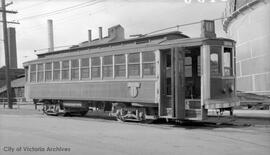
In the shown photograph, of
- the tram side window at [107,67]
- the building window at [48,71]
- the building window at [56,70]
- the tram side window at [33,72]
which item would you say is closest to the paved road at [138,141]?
the tram side window at [107,67]

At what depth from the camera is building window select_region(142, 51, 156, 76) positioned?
47.6 feet

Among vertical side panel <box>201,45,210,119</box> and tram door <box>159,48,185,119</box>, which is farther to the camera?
tram door <box>159,48,185,119</box>

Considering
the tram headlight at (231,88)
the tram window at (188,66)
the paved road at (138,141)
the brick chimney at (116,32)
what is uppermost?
the brick chimney at (116,32)

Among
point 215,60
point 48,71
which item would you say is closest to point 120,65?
point 215,60

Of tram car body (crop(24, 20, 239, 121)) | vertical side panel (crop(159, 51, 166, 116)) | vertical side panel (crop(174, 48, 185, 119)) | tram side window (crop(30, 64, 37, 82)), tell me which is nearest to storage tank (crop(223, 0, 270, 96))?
tram car body (crop(24, 20, 239, 121))

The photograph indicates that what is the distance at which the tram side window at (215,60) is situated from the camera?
1343 cm

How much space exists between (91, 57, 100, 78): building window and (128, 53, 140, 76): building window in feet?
6.79

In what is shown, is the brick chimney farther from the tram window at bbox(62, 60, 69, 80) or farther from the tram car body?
the tram car body

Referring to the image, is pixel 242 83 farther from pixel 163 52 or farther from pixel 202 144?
pixel 202 144

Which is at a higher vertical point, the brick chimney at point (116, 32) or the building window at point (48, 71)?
the brick chimney at point (116, 32)

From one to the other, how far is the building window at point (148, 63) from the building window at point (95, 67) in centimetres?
282

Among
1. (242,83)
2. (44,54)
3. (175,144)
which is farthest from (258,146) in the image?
(242,83)

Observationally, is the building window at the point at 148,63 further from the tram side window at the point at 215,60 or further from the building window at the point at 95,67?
the building window at the point at 95,67

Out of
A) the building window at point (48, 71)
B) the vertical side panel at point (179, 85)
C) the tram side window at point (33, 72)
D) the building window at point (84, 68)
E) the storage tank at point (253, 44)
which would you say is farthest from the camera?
the storage tank at point (253, 44)
